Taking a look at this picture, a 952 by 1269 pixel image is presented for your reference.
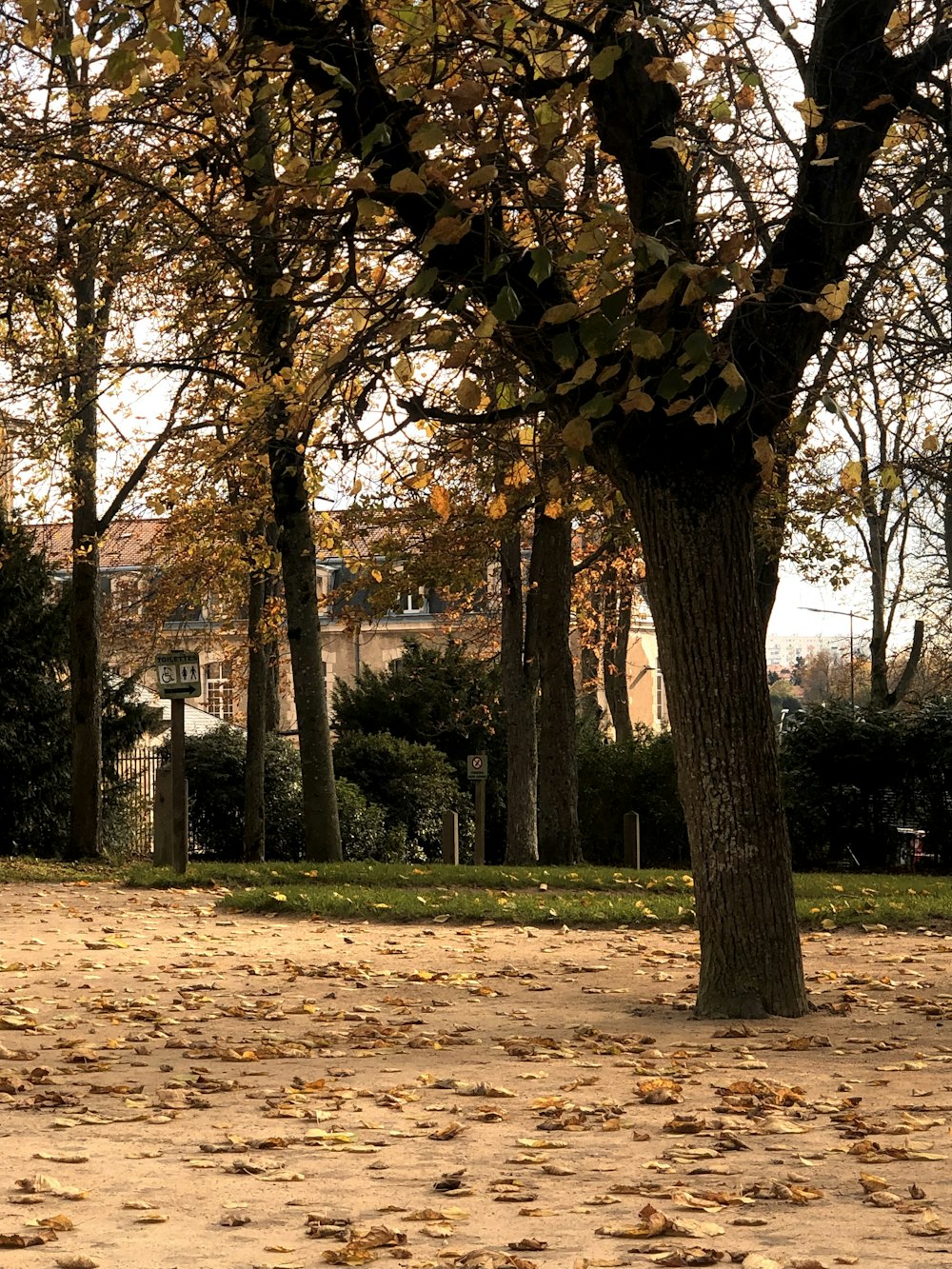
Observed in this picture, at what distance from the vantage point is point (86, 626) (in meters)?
20.7

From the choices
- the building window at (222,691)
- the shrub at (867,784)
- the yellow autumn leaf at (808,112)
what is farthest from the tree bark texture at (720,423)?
the building window at (222,691)

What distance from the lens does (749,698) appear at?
26.3 feet

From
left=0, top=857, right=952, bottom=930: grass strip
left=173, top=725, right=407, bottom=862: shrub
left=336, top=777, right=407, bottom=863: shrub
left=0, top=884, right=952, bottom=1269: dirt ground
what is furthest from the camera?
left=173, top=725, right=407, bottom=862: shrub

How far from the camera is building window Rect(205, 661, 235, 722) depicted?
37281 mm

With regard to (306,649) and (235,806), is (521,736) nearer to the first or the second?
(235,806)

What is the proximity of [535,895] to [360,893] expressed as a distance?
65.0 inches

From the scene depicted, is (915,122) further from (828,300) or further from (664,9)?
(828,300)

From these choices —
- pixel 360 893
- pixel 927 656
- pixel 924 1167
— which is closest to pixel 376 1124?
pixel 924 1167

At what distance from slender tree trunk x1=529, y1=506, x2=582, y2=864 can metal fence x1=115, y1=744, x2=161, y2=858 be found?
25.8 ft

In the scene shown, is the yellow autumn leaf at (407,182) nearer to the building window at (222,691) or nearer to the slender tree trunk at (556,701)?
the slender tree trunk at (556,701)

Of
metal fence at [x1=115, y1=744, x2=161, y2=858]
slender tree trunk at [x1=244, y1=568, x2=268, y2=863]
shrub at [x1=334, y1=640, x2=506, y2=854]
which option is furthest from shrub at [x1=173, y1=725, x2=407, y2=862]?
slender tree trunk at [x1=244, y1=568, x2=268, y2=863]

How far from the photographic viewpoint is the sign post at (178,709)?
1664cm

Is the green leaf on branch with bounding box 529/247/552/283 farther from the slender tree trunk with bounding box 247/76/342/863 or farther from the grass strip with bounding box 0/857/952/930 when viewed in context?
the slender tree trunk with bounding box 247/76/342/863

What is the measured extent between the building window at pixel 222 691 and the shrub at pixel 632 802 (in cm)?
705
